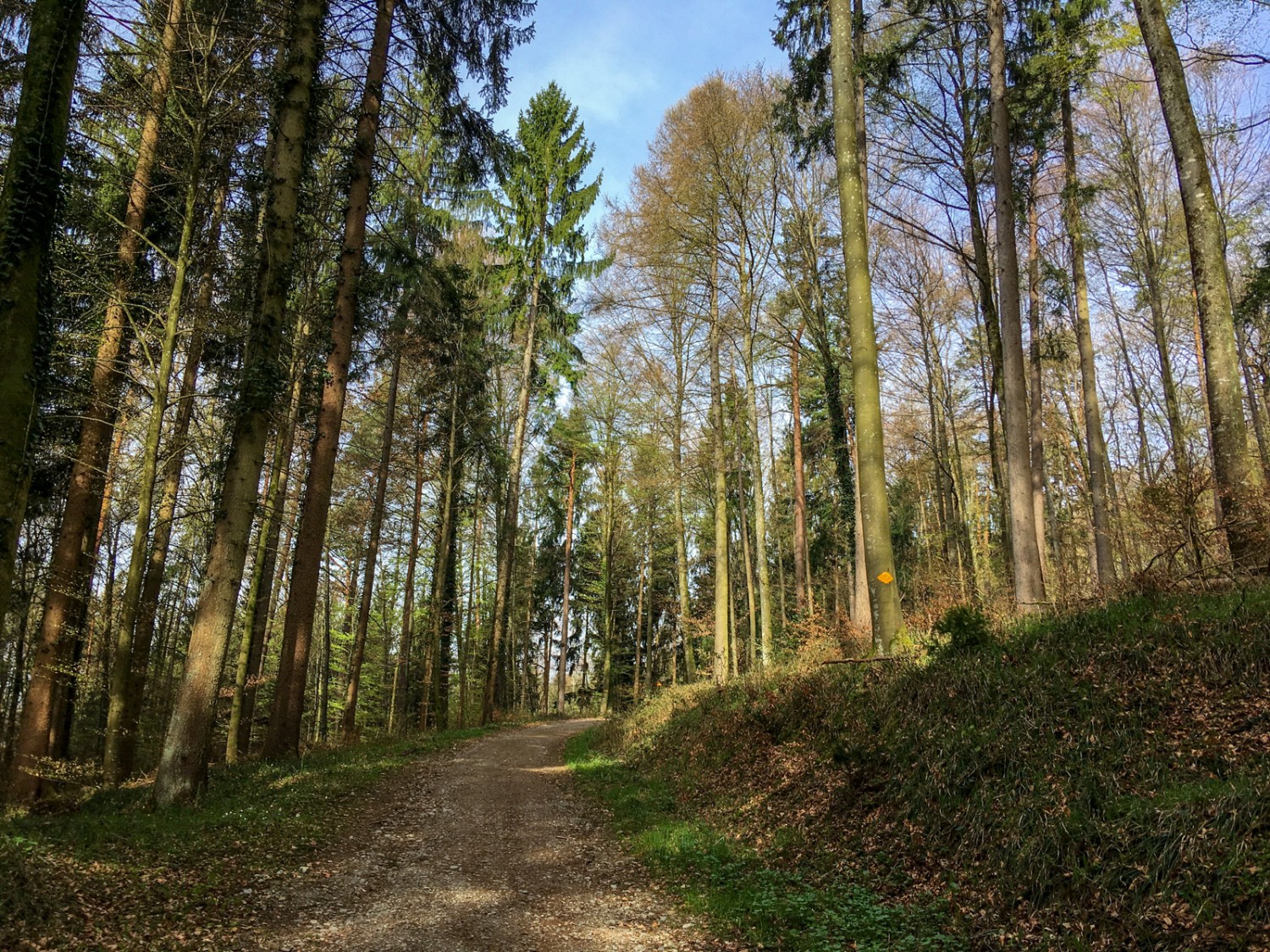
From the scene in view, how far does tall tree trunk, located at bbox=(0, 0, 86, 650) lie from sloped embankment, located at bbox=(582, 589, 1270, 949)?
19.8 feet

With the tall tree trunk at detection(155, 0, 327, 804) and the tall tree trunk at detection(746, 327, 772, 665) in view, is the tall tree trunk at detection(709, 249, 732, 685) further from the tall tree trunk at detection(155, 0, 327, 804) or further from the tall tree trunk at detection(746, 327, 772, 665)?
the tall tree trunk at detection(155, 0, 327, 804)

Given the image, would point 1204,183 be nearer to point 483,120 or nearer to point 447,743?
point 483,120

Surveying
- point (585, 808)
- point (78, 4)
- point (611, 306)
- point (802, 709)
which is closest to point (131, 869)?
point (585, 808)

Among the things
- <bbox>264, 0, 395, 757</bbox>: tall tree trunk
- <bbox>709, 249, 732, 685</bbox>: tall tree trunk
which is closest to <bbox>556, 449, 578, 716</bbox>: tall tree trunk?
<bbox>709, 249, 732, 685</bbox>: tall tree trunk

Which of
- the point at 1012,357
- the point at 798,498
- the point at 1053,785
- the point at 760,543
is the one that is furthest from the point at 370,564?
the point at 1053,785

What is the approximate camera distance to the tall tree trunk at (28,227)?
14.4 feet

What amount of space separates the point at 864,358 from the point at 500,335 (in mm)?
15254

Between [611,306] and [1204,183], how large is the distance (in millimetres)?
12279

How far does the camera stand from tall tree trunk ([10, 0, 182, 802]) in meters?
A: 8.33

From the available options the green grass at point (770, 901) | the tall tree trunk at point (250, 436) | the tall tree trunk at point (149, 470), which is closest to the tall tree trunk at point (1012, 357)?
the green grass at point (770, 901)

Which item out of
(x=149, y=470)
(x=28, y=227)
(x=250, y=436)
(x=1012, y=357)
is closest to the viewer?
(x=28, y=227)

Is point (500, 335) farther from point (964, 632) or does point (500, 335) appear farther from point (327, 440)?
point (964, 632)

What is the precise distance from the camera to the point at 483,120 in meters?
12.0

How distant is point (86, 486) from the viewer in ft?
30.3
